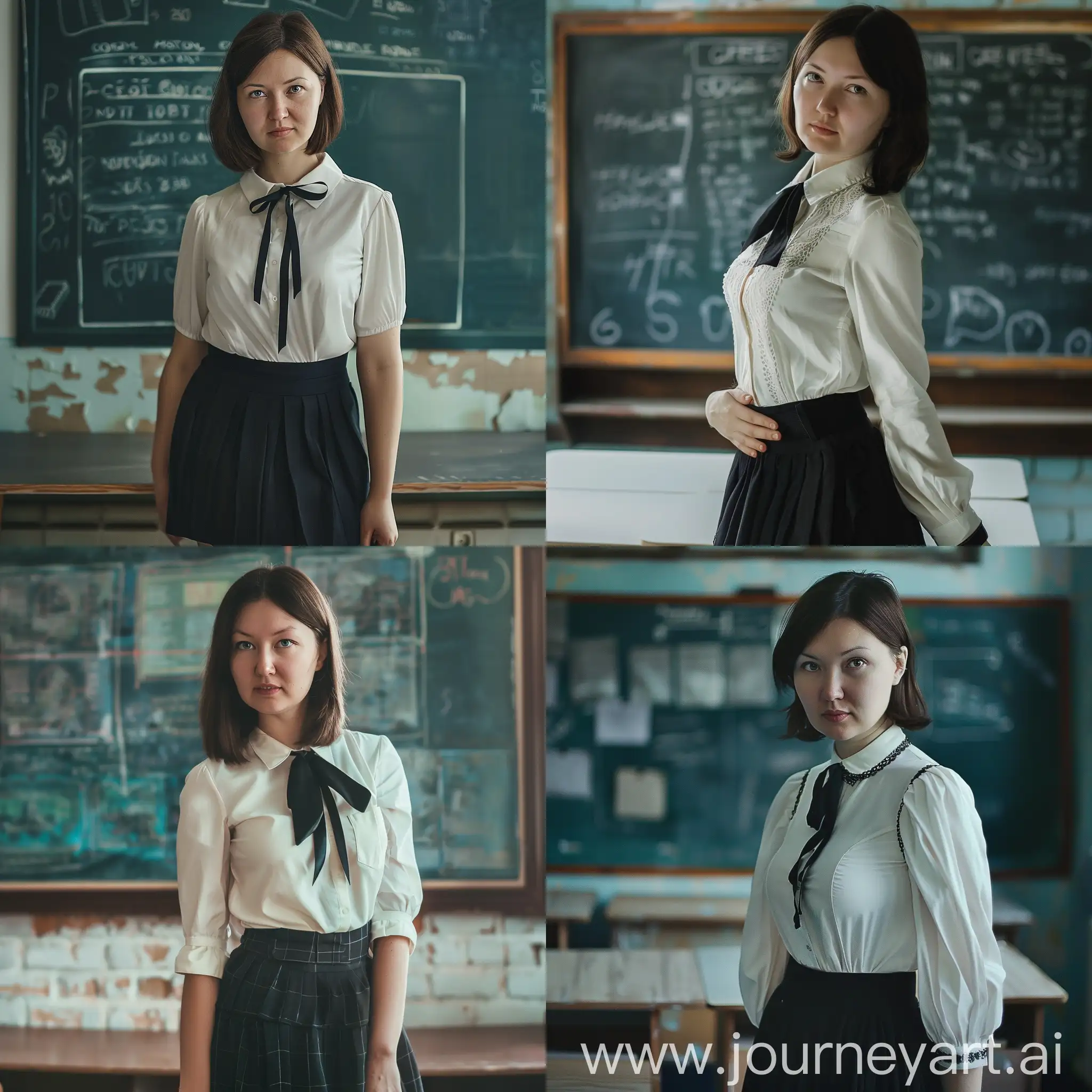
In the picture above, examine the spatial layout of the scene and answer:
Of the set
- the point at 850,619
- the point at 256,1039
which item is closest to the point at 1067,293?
the point at 850,619

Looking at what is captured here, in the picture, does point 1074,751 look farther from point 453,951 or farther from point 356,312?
point 356,312

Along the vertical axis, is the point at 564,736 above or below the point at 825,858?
above

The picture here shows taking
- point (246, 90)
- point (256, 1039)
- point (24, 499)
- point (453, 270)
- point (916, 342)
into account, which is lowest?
point (256, 1039)

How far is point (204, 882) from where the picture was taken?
1467 millimetres

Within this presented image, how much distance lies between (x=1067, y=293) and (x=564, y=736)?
0.96 m

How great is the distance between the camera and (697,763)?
151cm

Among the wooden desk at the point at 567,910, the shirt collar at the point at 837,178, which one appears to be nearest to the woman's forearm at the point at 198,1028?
the wooden desk at the point at 567,910

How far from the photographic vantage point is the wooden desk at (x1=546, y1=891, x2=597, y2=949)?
60.5 inches

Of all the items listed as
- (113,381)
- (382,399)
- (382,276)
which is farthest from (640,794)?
(113,381)

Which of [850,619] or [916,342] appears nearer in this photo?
[916,342]

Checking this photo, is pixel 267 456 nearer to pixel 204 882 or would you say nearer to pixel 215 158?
pixel 215 158

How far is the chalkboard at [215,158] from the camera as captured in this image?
144 centimetres

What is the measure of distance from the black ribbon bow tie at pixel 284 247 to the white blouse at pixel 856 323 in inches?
22.2

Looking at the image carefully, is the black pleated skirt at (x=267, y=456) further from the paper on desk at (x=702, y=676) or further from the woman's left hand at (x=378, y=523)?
the paper on desk at (x=702, y=676)
